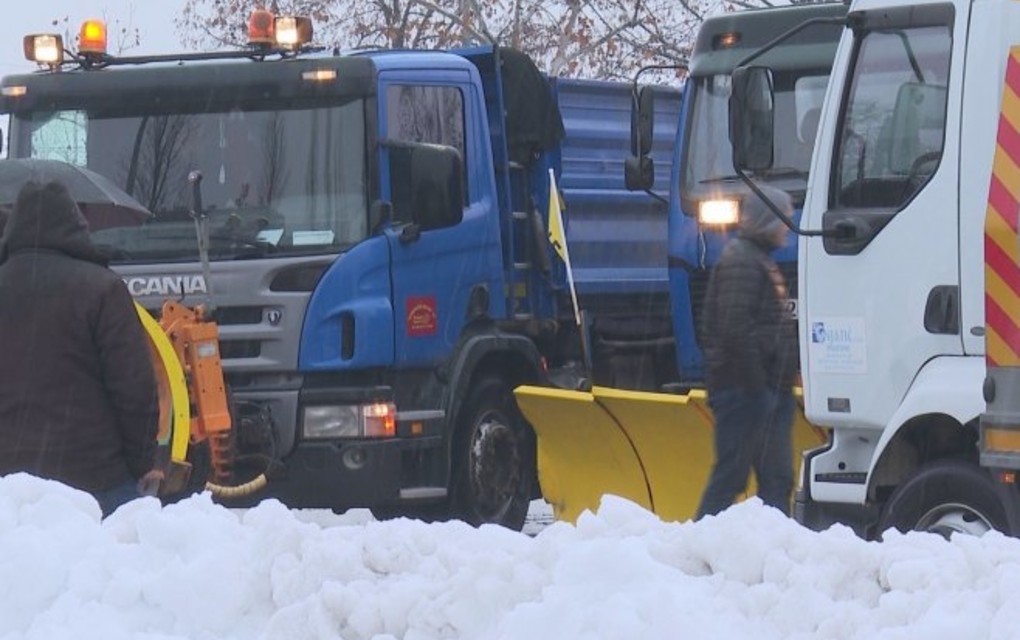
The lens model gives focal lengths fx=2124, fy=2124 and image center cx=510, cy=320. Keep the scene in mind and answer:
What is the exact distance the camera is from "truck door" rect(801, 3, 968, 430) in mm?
7645

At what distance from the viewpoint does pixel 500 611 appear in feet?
15.1

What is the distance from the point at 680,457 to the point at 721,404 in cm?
109

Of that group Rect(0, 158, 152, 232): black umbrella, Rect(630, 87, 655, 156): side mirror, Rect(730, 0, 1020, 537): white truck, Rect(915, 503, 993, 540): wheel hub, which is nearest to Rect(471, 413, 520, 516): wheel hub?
Rect(630, 87, 655, 156): side mirror

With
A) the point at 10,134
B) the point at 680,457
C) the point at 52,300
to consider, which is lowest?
the point at 680,457

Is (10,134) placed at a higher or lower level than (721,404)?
higher

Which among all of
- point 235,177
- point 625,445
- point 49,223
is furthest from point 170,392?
point 49,223

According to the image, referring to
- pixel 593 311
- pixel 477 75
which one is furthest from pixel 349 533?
pixel 593 311

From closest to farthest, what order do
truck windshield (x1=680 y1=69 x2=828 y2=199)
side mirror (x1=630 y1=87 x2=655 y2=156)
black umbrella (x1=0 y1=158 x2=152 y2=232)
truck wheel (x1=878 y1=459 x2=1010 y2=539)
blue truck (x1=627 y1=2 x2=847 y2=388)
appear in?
truck wheel (x1=878 y1=459 x2=1010 y2=539), black umbrella (x1=0 y1=158 x2=152 y2=232), truck windshield (x1=680 y1=69 x2=828 y2=199), blue truck (x1=627 y1=2 x2=847 y2=388), side mirror (x1=630 y1=87 x2=655 y2=156)

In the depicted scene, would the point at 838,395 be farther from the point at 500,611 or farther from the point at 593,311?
the point at 593,311

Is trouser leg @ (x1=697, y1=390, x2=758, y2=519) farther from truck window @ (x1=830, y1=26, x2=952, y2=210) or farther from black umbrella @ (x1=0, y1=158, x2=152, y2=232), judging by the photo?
black umbrella @ (x1=0, y1=158, x2=152, y2=232)

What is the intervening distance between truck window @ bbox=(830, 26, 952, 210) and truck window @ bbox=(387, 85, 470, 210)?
332 centimetres

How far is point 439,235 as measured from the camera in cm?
1113

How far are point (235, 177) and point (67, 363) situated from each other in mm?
3919

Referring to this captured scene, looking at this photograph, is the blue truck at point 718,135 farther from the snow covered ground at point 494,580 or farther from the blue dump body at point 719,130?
the snow covered ground at point 494,580
